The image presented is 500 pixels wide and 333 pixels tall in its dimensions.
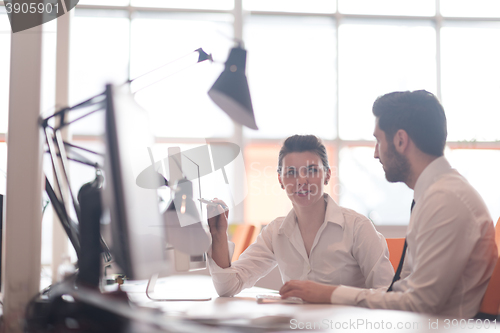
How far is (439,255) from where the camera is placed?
40.2 inches

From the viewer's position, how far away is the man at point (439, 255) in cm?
102

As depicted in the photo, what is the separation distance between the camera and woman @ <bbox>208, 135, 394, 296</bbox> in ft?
4.84

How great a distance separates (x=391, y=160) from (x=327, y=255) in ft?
1.55

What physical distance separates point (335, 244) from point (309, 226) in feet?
0.50

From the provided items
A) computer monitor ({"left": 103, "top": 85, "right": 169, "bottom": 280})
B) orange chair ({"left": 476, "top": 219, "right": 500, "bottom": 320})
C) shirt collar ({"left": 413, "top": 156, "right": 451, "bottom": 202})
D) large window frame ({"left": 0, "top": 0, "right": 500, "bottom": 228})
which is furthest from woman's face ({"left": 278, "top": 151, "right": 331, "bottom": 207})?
large window frame ({"left": 0, "top": 0, "right": 500, "bottom": 228})

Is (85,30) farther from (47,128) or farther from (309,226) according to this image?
(47,128)

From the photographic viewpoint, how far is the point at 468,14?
466 cm

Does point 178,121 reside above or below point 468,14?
below

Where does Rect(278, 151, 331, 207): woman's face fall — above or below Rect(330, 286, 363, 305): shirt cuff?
above

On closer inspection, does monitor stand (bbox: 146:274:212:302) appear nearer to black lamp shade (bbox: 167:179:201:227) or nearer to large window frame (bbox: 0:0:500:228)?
black lamp shade (bbox: 167:179:201:227)

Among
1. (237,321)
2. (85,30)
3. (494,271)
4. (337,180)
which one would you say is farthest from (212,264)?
(85,30)

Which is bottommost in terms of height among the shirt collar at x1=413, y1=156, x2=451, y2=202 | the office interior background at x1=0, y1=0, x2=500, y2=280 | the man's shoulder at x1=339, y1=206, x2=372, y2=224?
the man's shoulder at x1=339, y1=206, x2=372, y2=224

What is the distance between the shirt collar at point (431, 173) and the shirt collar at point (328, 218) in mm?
391

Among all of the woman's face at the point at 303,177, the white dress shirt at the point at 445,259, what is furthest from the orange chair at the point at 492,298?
the woman's face at the point at 303,177
